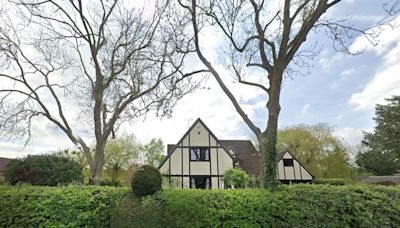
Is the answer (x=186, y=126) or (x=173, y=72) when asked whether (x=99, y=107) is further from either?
(x=186, y=126)

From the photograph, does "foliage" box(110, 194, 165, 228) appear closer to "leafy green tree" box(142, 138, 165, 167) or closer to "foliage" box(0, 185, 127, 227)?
"foliage" box(0, 185, 127, 227)

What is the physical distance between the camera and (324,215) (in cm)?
724

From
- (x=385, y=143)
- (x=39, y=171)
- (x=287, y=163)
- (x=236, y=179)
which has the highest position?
(x=385, y=143)

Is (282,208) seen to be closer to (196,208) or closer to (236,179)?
(196,208)

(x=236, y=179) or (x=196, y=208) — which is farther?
(x=236, y=179)

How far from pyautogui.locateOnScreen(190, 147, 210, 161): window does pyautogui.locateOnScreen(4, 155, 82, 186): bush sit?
12251 mm

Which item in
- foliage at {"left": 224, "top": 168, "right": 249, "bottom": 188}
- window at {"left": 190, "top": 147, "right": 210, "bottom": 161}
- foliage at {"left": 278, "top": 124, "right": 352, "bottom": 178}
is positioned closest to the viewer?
foliage at {"left": 224, "top": 168, "right": 249, "bottom": 188}

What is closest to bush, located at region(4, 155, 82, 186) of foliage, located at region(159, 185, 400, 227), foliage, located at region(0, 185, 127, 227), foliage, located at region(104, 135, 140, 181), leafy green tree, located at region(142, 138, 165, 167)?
foliage, located at region(0, 185, 127, 227)

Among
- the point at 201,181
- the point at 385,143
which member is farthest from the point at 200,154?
the point at 385,143

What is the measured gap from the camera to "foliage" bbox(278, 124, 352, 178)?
89.6ft

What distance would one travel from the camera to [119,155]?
27688mm

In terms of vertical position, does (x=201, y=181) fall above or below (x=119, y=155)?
below

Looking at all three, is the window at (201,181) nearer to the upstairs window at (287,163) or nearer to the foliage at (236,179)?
the foliage at (236,179)

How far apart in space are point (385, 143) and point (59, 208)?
33.2m
